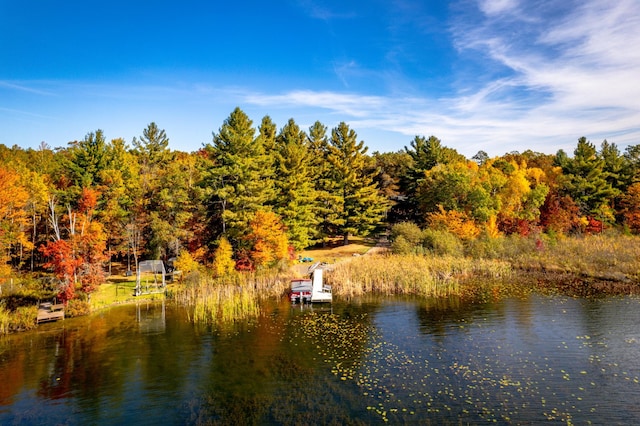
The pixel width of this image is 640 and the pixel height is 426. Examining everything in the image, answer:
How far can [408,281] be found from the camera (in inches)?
1559

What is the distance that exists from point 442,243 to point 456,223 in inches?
216

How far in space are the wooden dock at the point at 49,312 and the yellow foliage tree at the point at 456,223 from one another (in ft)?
140

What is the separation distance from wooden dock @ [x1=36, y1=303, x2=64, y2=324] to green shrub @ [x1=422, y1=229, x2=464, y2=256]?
38.1 meters

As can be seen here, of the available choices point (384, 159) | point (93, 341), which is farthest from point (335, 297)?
point (384, 159)

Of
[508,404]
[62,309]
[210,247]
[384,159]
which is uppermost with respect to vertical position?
[384,159]

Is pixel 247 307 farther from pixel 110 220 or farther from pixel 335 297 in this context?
pixel 110 220

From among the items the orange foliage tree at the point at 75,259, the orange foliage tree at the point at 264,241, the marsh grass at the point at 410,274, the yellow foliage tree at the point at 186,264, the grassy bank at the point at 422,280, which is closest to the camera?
the orange foliage tree at the point at 75,259

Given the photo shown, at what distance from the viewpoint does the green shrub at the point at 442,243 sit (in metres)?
49.3

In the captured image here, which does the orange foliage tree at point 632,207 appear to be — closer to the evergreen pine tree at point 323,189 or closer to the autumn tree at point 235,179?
the evergreen pine tree at point 323,189

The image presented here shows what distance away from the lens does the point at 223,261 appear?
40.4 m

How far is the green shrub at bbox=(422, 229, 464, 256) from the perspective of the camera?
162ft

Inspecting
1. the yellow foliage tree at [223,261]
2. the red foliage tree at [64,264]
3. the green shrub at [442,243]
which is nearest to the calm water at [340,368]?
the red foliage tree at [64,264]

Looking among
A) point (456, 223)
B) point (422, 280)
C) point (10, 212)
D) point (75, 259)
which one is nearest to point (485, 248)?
point (456, 223)

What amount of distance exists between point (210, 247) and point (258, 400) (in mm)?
29544
